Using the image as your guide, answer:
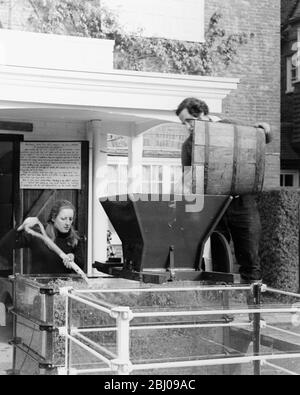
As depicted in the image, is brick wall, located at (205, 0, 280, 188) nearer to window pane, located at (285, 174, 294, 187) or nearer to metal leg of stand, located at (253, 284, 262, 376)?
window pane, located at (285, 174, 294, 187)

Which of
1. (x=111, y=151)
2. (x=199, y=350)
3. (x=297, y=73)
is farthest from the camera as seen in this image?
(x=297, y=73)

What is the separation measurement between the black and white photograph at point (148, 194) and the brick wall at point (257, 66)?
40mm

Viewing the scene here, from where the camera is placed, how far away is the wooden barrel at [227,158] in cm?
514

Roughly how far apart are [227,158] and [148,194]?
0.79 metres

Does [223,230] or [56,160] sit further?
[56,160]

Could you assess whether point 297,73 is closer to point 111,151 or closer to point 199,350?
point 111,151

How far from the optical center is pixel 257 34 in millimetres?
14016

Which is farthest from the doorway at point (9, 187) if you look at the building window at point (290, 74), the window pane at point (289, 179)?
the building window at point (290, 74)

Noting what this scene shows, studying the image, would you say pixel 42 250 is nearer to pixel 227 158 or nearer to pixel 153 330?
pixel 227 158

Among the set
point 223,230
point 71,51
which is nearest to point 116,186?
point 71,51

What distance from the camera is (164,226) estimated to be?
481 cm

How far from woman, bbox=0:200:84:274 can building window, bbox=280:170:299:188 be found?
35.0ft

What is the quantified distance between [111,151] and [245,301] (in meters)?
7.84

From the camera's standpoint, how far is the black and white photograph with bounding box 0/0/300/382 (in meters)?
4.45
